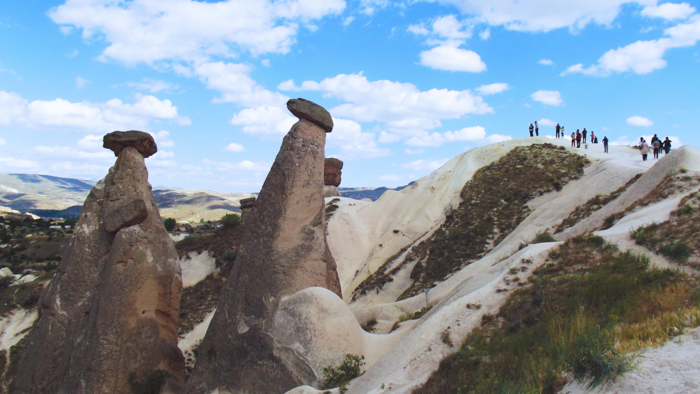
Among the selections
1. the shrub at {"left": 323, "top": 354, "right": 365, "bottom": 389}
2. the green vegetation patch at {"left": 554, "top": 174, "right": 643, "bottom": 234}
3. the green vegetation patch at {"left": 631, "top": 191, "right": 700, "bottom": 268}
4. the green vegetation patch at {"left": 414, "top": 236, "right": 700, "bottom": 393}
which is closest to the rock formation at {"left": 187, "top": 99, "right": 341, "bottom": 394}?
the shrub at {"left": 323, "top": 354, "right": 365, "bottom": 389}

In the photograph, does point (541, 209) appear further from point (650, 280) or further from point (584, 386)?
point (584, 386)

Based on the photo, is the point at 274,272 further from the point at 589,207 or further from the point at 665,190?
the point at 589,207

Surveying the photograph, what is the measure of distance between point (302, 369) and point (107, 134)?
8.92 m

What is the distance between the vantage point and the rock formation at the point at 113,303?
38.7 ft

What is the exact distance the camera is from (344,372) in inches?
396

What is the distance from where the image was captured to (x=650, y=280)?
316 inches

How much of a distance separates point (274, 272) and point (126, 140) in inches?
242

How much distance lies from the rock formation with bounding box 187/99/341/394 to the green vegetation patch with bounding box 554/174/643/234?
31.5 ft

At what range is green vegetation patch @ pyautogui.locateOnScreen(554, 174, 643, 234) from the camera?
1738 centimetres

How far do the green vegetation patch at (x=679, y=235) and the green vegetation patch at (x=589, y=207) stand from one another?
606cm

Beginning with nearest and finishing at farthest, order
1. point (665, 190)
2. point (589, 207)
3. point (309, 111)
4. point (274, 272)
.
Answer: point (274, 272)
point (309, 111)
point (665, 190)
point (589, 207)

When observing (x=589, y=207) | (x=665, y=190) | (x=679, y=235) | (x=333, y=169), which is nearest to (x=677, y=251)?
(x=679, y=235)

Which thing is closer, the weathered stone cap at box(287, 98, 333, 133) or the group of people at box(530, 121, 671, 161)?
the weathered stone cap at box(287, 98, 333, 133)

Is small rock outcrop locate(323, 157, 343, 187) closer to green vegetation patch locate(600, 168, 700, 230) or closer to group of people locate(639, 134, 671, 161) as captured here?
group of people locate(639, 134, 671, 161)
